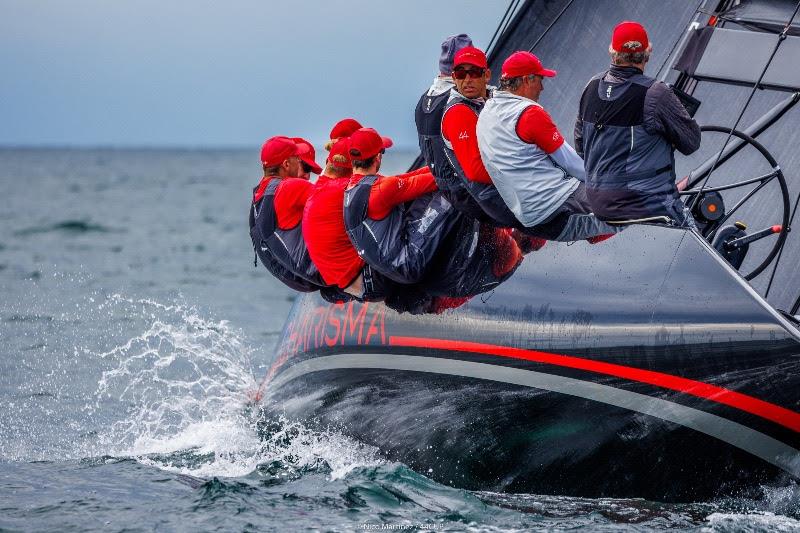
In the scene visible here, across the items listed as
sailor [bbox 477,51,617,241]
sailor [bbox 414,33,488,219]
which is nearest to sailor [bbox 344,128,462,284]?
sailor [bbox 414,33,488,219]

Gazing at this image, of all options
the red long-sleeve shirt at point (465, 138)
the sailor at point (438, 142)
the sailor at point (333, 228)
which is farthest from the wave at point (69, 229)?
the red long-sleeve shirt at point (465, 138)

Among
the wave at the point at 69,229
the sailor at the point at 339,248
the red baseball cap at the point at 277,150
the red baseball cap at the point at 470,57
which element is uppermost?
the red baseball cap at the point at 470,57

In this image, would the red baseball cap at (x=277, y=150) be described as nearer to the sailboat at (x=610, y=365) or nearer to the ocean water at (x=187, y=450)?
the sailboat at (x=610, y=365)

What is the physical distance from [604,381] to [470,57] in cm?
152

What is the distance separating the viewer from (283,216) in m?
5.84

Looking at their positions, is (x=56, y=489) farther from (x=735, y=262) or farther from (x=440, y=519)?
(x=735, y=262)

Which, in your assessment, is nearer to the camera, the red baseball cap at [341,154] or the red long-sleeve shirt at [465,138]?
the red long-sleeve shirt at [465,138]

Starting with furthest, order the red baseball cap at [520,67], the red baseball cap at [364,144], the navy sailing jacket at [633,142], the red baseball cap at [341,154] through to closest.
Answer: the red baseball cap at [341,154] < the red baseball cap at [364,144] < the red baseball cap at [520,67] < the navy sailing jacket at [633,142]

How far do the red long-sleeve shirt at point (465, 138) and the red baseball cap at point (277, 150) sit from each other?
1.38 m

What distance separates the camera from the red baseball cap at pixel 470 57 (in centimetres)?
490

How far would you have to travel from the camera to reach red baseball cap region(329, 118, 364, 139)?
6051 mm

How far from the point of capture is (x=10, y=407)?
7.55 metres

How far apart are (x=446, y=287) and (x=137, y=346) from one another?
5.45m

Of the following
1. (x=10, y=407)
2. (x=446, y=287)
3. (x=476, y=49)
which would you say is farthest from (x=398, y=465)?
(x=10, y=407)
